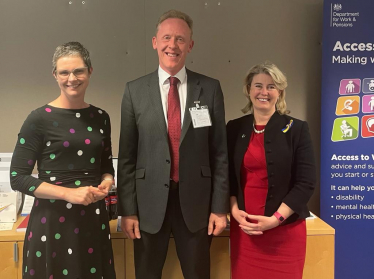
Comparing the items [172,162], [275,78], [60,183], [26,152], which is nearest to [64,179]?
[60,183]

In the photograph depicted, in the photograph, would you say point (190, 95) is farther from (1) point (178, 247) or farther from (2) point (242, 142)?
(1) point (178, 247)

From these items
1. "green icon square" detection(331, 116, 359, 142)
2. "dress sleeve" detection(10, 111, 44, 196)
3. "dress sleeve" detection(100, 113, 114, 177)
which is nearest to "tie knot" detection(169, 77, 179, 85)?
"dress sleeve" detection(100, 113, 114, 177)

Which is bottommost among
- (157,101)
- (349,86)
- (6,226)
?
(6,226)

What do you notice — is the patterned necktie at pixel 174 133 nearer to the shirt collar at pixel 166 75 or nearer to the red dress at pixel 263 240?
the shirt collar at pixel 166 75

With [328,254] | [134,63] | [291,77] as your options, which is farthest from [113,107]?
[328,254]

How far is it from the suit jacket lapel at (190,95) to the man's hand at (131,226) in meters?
0.49

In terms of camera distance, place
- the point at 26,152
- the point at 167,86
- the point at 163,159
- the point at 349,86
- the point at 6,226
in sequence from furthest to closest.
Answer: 1. the point at 349,86
2. the point at 6,226
3. the point at 167,86
4. the point at 163,159
5. the point at 26,152

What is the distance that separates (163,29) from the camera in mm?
1645

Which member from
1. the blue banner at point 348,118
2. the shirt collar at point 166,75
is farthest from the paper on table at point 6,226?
the blue banner at point 348,118

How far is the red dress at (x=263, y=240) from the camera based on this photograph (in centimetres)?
168

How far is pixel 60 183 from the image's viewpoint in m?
1.49

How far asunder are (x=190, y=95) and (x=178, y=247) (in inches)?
31.8

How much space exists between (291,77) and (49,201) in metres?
2.25

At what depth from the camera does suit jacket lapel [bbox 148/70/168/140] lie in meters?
1.60
